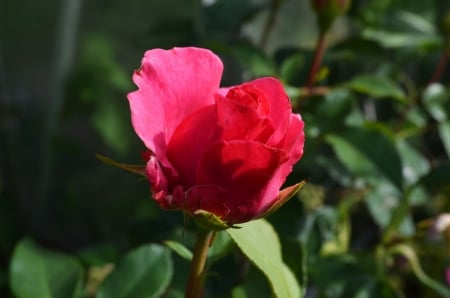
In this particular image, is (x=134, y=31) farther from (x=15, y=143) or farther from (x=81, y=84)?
(x=15, y=143)

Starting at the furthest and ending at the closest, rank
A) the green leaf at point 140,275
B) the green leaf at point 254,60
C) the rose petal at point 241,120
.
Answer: the green leaf at point 254,60, the green leaf at point 140,275, the rose petal at point 241,120

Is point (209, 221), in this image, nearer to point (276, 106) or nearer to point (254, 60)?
point (276, 106)

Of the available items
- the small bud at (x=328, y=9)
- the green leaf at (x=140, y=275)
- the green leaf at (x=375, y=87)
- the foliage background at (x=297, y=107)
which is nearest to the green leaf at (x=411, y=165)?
the foliage background at (x=297, y=107)

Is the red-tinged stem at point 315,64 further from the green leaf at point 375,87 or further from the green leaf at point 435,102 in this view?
the green leaf at point 435,102

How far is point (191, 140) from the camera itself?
0.42 m

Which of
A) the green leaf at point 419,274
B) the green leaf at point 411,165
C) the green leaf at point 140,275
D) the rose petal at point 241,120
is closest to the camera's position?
the rose petal at point 241,120

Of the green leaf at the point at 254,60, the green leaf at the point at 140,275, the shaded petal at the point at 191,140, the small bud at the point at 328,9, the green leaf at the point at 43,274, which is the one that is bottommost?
the green leaf at the point at 43,274

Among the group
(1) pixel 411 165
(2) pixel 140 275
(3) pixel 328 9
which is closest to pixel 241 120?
(2) pixel 140 275

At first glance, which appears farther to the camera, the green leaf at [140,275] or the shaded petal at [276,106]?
the green leaf at [140,275]

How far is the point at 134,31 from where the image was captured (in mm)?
1567

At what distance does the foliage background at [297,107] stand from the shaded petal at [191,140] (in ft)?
0.39

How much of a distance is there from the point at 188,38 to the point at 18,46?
0.70 m

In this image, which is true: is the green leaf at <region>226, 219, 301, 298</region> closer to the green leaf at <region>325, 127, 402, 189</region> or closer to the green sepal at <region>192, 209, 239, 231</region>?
the green sepal at <region>192, 209, 239, 231</region>

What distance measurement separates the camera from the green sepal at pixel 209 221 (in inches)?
16.7
